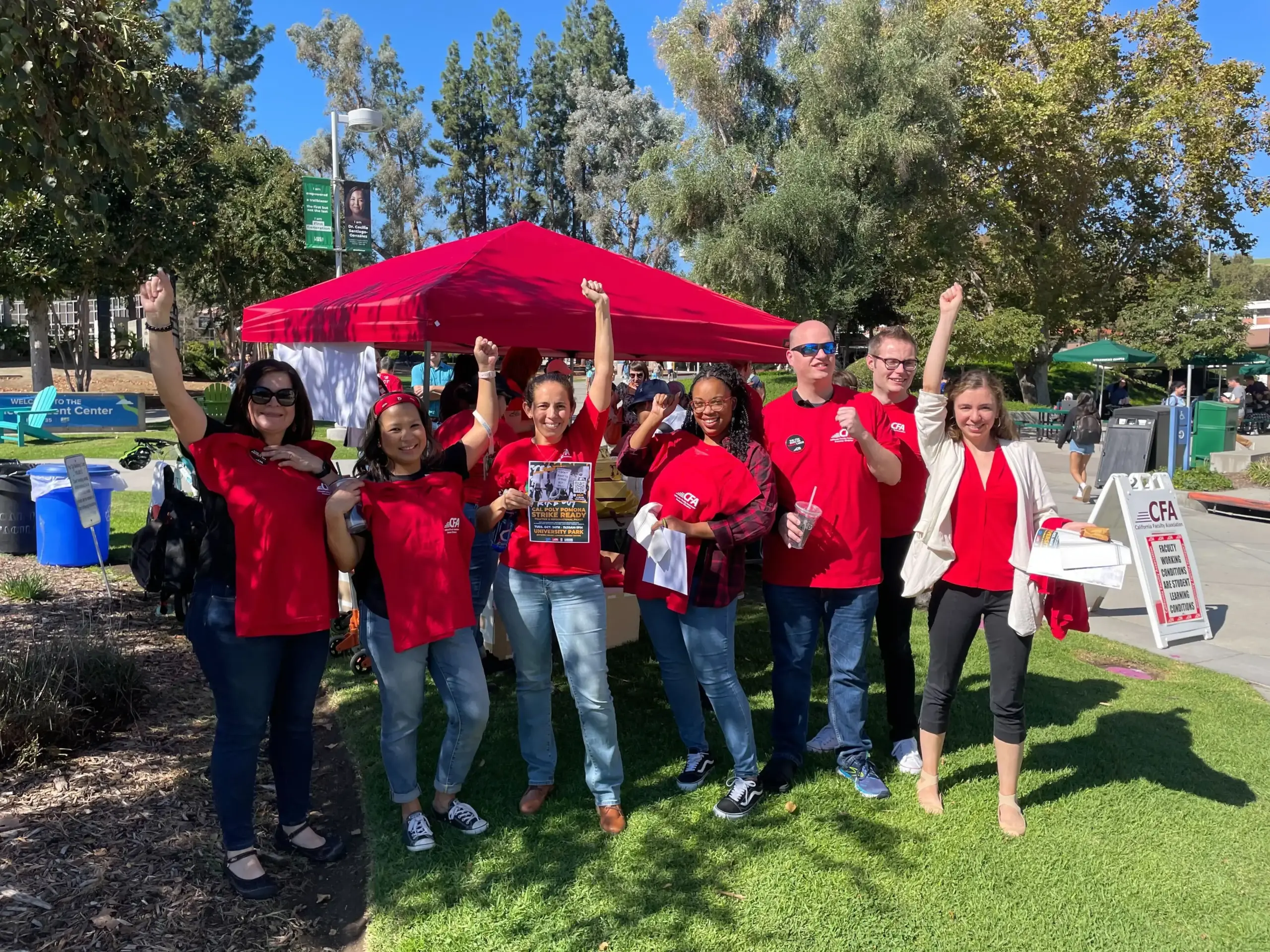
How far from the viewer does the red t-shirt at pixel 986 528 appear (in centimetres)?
339

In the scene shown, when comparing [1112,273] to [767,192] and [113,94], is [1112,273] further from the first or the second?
[113,94]

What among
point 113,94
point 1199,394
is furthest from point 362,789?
point 1199,394

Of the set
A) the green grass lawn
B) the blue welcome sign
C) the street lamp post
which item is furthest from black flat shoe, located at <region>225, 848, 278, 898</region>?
the blue welcome sign

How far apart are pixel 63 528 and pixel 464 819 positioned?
5.67 m

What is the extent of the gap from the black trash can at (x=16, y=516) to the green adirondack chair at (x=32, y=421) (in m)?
10.6

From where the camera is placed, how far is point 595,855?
328 cm

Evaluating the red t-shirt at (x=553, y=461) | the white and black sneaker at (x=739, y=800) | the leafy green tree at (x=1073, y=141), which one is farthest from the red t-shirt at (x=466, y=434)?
the leafy green tree at (x=1073, y=141)

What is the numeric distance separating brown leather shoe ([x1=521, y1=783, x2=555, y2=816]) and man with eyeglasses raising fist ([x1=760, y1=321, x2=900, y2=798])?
1.03 meters

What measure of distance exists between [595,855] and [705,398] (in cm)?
175

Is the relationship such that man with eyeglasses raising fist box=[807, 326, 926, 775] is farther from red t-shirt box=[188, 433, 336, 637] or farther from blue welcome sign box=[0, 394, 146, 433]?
blue welcome sign box=[0, 394, 146, 433]

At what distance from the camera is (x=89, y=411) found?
58.5ft

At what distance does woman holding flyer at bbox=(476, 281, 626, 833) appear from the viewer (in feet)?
10.7

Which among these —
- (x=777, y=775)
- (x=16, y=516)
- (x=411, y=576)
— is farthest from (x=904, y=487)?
(x=16, y=516)

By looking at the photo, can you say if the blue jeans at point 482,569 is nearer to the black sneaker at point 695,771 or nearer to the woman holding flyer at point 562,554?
the woman holding flyer at point 562,554
